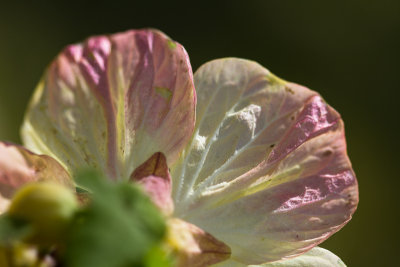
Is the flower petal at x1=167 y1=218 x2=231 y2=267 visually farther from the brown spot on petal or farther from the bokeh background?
the bokeh background

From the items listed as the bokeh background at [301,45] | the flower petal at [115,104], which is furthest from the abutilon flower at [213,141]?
the bokeh background at [301,45]

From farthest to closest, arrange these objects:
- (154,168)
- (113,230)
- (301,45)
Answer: (301,45) < (154,168) < (113,230)

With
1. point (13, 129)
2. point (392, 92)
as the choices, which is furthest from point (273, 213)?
point (392, 92)

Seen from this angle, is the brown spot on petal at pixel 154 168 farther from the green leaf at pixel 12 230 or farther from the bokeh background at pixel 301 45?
the bokeh background at pixel 301 45

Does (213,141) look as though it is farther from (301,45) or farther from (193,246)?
(301,45)

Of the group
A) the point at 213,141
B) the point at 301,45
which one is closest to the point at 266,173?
the point at 213,141

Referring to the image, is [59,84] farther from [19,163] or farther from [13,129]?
[13,129]
